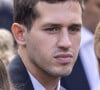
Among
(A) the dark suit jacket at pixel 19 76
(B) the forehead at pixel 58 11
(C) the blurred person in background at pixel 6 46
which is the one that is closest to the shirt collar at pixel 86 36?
(C) the blurred person in background at pixel 6 46

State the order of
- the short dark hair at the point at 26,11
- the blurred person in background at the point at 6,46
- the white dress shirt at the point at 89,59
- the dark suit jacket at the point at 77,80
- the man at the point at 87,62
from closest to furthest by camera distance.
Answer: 1. the short dark hair at the point at 26,11
2. the dark suit jacket at the point at 77,80
3. the man at the point at 87,62
4. the white dress shirt at the point at 89,59
5. the blurred person in background at the point at 6,46

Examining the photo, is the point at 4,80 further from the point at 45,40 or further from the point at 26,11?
the point at 26,11

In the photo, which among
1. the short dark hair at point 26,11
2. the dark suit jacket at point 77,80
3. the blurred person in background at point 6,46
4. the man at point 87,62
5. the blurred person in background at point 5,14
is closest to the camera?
the short dark hair at point 26,11

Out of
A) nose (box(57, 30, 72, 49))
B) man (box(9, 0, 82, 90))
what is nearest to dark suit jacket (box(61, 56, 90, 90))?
man (box(9, 0, 82, 90))

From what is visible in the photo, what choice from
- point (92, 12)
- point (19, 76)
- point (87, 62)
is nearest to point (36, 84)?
Answer: point (19, 76)

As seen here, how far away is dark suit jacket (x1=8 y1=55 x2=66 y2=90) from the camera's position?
3.62 m

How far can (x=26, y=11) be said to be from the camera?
364cm

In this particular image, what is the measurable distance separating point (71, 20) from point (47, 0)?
20 cm

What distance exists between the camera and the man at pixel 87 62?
5105mm

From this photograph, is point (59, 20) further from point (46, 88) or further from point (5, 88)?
point (5, 88)

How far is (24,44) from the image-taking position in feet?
12.0

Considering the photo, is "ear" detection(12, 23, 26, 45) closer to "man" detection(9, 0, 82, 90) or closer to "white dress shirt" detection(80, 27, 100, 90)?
"man" detection(9, 0, 82, 90)

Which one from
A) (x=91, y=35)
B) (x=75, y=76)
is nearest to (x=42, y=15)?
(x=75, y=76)

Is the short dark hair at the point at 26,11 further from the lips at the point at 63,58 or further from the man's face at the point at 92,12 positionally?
the man's face at the point at 92,12
